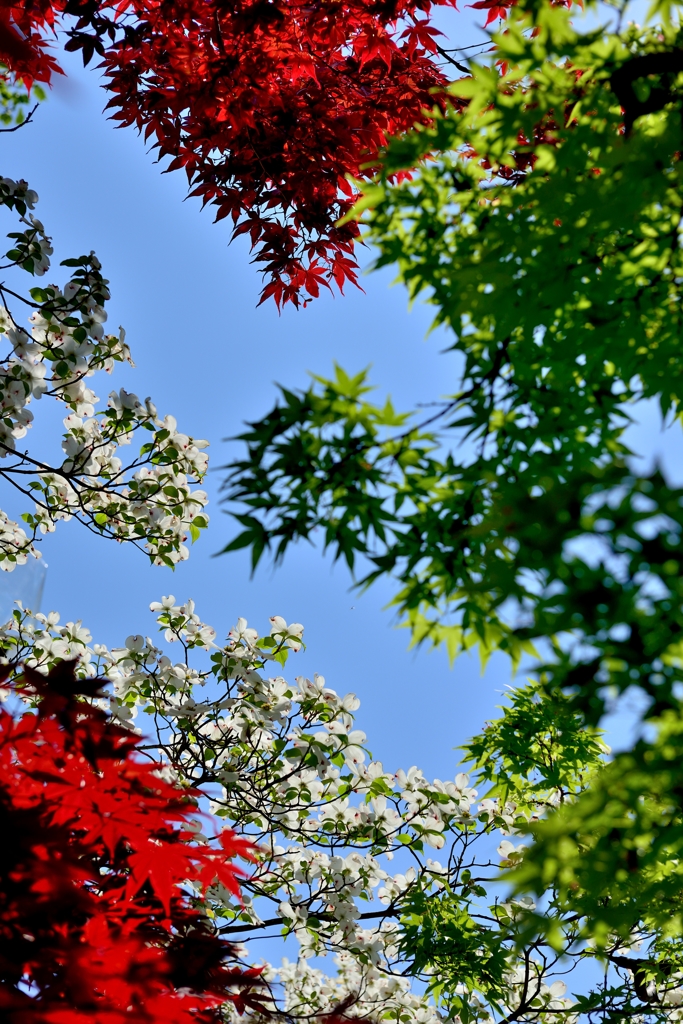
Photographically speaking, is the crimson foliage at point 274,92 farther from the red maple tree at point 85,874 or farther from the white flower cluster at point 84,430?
the red maple tree at point 85,874

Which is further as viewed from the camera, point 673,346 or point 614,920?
point 673,346

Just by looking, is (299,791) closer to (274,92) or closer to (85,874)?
(85,874)

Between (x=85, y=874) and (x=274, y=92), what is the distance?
423cm

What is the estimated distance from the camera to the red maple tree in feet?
6.86

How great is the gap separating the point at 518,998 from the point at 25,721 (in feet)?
13.7

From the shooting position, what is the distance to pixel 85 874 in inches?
89.4

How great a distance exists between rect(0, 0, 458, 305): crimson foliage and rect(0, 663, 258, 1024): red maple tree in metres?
3.29

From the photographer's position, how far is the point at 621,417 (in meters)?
2.04

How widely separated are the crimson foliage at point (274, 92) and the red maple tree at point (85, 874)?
10.8 feet

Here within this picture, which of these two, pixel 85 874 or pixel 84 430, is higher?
pixel 84 430

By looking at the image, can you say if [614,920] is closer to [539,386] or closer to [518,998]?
[539,386]

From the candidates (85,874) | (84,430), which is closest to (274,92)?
(84,430)

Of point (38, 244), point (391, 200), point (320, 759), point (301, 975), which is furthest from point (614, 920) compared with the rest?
point (301, 975)

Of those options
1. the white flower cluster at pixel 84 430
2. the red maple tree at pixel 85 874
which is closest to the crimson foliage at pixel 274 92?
the white flower cluster at pixel 84 430
